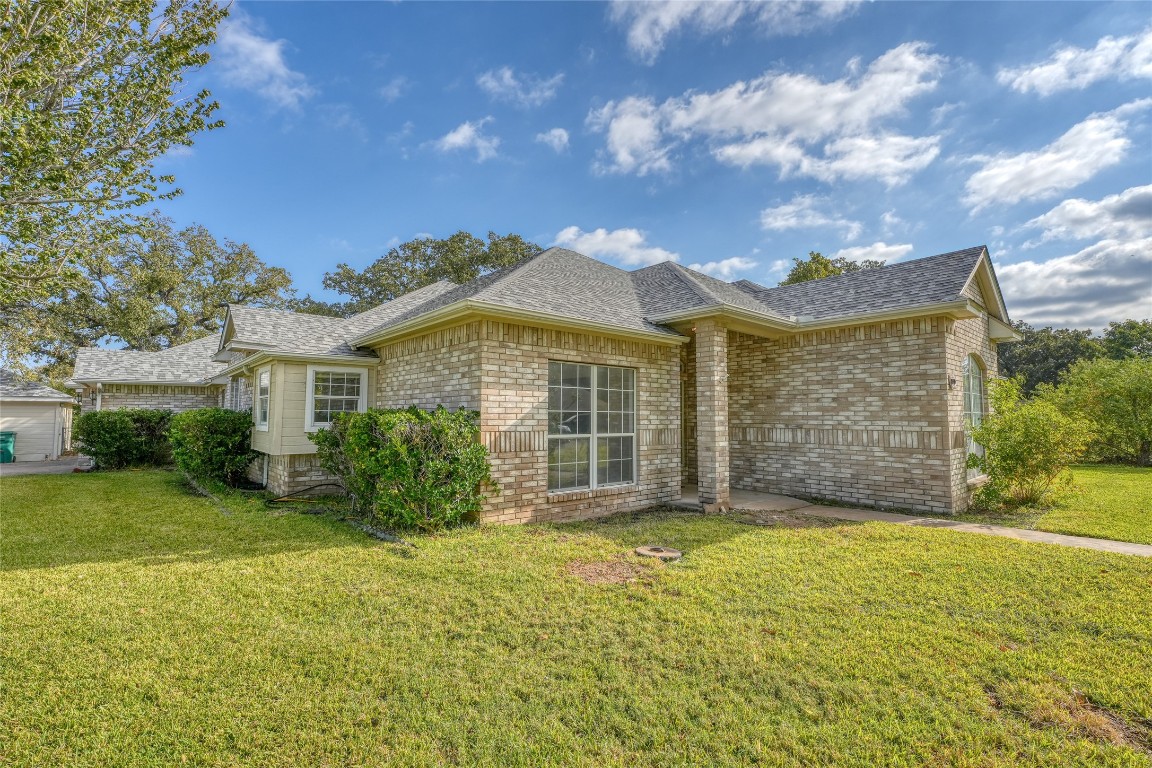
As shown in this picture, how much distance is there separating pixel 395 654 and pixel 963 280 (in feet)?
33.7

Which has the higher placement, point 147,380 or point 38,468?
point 147,380

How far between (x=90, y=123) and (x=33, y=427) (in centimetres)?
1941

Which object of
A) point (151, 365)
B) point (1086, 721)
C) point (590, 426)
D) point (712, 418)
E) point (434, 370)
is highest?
point (151, 365)

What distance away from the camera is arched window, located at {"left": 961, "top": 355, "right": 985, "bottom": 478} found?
9.88m

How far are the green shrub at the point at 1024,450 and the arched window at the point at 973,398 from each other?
2.24 feet

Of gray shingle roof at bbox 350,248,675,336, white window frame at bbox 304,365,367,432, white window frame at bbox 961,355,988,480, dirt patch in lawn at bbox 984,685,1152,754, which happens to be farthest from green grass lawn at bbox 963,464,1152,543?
white window frame at bbox 304,365,367,432

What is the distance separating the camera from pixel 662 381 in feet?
29.4

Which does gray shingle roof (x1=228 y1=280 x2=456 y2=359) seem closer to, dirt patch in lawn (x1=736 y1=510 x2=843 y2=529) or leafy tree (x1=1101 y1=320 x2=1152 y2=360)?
dirt patch in lawn (x1=736 y1=510 x2=843 y2=529)

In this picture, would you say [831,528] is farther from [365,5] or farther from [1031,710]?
[365,5]

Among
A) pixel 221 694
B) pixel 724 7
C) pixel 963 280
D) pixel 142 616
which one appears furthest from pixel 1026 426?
pixel 142 616

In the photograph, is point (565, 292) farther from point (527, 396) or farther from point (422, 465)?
point (422, 465)

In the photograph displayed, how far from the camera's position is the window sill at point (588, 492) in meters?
7.64

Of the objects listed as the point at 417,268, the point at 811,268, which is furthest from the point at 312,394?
the point at 417,268

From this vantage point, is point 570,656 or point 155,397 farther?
point 155,397
